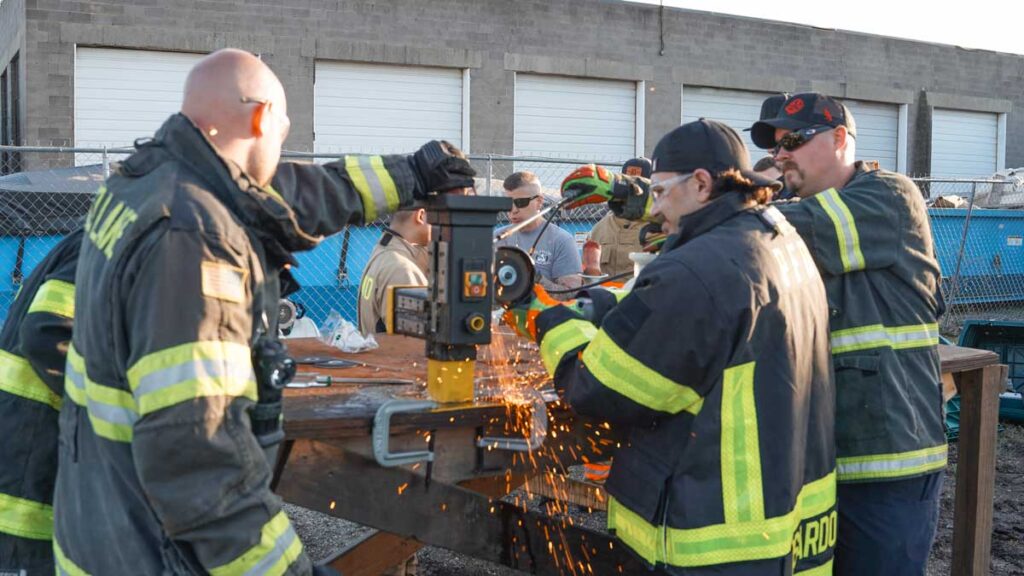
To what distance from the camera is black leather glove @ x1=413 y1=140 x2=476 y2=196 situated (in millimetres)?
2678

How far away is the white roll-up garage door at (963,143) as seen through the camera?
22.1 meters

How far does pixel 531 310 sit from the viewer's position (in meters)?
2.98

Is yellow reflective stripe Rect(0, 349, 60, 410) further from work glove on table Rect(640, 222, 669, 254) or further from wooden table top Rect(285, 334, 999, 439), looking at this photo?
work glove on table Rect(640, 222, 669, 254)

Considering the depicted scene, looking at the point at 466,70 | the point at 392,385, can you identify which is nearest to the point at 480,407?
the point at 392,385

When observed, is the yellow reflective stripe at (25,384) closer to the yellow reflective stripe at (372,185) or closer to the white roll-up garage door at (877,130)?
the yellow reflective stripe at (372,185)

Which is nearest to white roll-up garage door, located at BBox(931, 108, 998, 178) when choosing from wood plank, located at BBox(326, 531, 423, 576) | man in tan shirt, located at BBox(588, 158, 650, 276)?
man in tan shirt, located at BBox(588, 158, 650, 276)

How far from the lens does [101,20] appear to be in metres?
13.9

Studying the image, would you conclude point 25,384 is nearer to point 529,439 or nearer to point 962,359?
point 529,439

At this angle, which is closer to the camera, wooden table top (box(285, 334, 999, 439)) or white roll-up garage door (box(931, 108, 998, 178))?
wooden table top (box(285, 334, 999, 439))

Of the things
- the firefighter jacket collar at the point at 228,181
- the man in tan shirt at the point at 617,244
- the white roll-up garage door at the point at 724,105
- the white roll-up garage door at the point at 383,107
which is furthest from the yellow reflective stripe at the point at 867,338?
the white roll-up garage door at the point at 724,105

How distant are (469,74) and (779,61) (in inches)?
277

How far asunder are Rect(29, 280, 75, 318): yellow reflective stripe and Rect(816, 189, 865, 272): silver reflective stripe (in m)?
2.38

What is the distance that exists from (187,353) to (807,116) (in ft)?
8.36

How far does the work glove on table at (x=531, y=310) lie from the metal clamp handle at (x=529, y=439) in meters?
0.25
